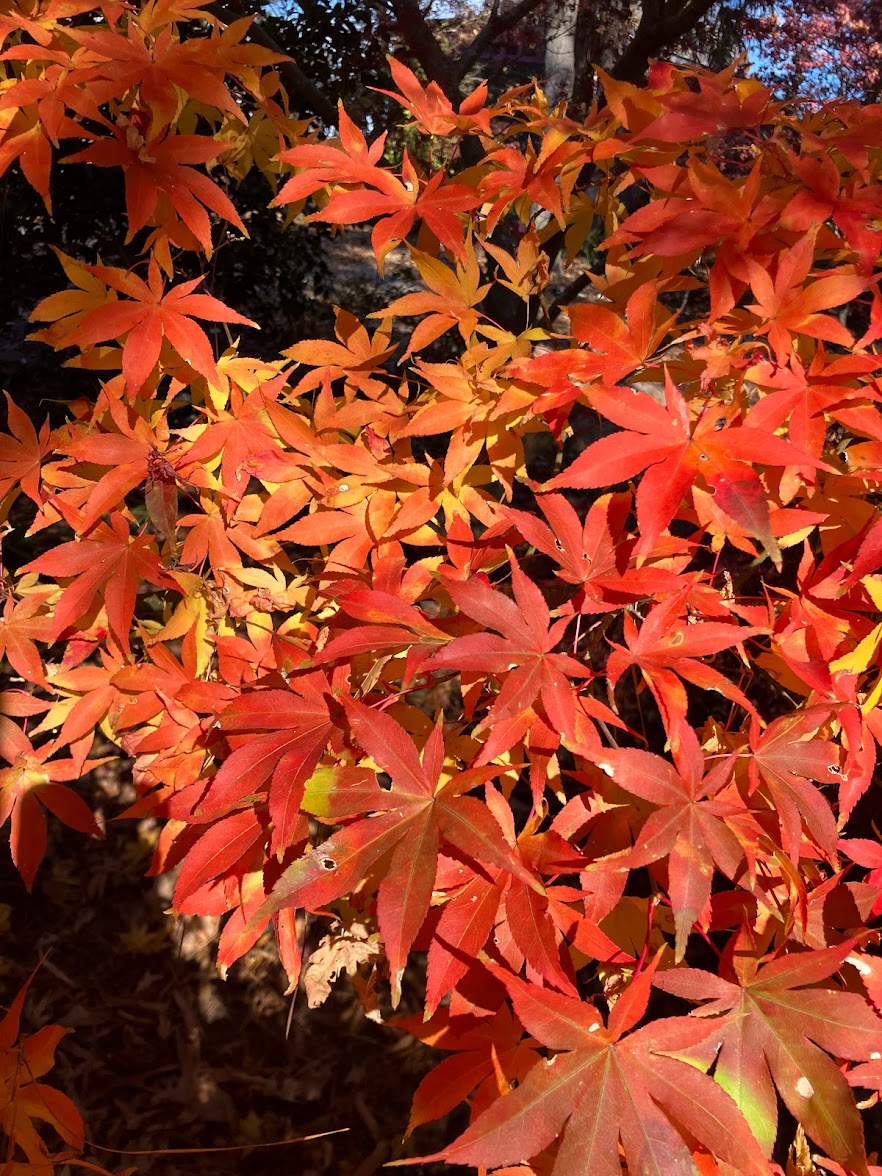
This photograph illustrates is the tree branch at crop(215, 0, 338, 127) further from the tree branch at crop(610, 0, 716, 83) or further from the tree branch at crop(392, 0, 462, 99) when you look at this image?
the tree branch at crop(610, 0, 716, 83)

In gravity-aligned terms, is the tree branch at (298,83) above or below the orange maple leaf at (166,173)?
above

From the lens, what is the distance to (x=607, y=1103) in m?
0.66

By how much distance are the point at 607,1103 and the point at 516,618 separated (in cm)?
39

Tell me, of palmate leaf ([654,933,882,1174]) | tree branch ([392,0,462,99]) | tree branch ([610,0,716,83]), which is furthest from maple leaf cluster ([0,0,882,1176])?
tree branch ([392,0,462,99])

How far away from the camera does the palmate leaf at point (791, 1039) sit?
2.26ft

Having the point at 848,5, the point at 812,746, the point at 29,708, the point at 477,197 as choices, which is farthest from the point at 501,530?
the point at 848,5

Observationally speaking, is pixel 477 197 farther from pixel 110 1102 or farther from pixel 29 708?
pixel 110 1102

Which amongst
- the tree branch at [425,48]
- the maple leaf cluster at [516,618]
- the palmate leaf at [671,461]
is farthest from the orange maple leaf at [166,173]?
the tree branch at [425,48]

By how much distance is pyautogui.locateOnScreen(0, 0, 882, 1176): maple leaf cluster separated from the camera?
72 cm

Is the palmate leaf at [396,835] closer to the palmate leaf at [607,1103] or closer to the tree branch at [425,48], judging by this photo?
the palmate leaf at [607,1103]

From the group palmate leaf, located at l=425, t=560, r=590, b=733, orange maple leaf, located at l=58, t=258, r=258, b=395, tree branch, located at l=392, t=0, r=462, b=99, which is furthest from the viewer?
tree branch, located at l=392, t=0, r=462, b=99

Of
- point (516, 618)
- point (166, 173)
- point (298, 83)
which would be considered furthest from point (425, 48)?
point (516, 618)

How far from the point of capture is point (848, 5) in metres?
6.79

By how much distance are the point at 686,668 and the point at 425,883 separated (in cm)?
33
